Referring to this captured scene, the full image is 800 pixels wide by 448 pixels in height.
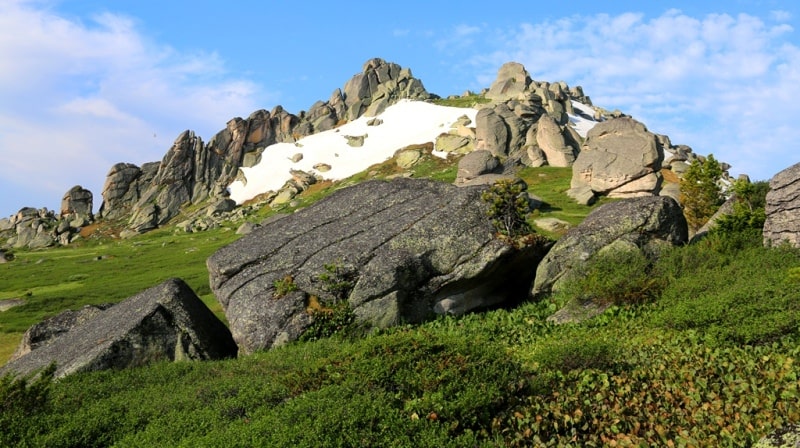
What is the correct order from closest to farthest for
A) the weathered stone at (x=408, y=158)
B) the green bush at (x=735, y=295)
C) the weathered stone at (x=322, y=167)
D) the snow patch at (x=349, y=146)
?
the green bush at (x=735, y=295), the weathered stone at (x=408, y=158), the snow patch at (x=349, y=146), the weathered stone at (x=322, y=167)

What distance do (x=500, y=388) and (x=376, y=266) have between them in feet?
39.7

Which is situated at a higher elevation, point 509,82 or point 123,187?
point 509,82

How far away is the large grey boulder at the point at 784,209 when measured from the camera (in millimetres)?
23734

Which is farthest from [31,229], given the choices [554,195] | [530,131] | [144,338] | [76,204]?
[144,338]

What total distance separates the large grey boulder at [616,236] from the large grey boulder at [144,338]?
13331 millimetres

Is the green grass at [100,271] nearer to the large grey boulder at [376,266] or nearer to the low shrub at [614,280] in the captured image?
Result: the large grey boulder at [376,266]

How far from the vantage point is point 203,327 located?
23703mm

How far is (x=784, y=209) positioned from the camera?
79.9ft

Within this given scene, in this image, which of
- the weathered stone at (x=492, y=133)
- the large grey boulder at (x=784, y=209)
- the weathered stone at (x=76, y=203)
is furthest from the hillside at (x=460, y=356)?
the weathered stone at (x=76, y=203)

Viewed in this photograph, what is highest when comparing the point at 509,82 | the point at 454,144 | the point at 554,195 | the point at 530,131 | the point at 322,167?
the point at 509,82

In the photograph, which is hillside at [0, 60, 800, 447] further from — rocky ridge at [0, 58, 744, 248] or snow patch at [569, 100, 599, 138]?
snow patch at [569, 100, 599, 138]

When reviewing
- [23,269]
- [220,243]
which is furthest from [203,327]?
[23,269]

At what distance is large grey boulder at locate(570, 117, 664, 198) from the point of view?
70.0m

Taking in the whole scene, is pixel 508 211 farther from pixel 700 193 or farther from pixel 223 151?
pixel 223 151
